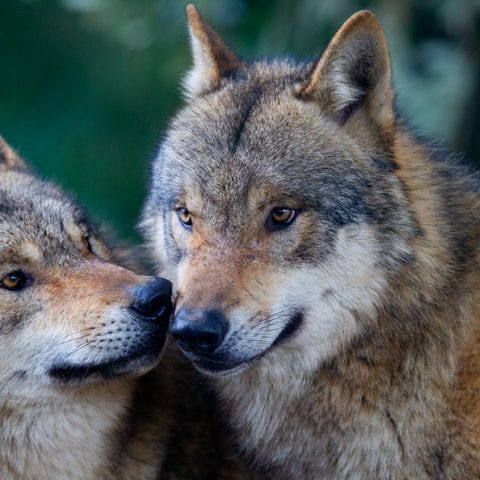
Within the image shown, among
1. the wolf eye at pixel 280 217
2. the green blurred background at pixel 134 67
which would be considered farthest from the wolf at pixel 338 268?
the green blurred background at pixel 134 67

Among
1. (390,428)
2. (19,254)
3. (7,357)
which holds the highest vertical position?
(19,254)

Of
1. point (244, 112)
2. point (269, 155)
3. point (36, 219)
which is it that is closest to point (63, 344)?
point (36, 219)

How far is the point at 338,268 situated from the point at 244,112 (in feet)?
2.81

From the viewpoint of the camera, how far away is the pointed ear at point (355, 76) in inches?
184

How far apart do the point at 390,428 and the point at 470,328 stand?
0.58 m

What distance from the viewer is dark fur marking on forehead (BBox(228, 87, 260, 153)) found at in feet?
15.8

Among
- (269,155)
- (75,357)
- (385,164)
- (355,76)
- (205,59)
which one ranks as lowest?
(75,357)

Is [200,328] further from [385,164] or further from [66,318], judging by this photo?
[385,164]

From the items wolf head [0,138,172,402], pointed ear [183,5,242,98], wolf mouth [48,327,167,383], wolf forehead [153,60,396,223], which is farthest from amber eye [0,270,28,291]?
pointed ear [183,5,242,98]

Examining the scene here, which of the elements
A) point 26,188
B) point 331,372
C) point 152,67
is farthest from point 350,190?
point 152,67

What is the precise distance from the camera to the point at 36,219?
494cm

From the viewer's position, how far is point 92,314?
463 centimetres

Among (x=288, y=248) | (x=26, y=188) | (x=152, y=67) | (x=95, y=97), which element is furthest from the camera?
(x=95, y=97)

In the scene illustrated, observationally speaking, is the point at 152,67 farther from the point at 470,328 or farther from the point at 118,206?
the point at 470,328
